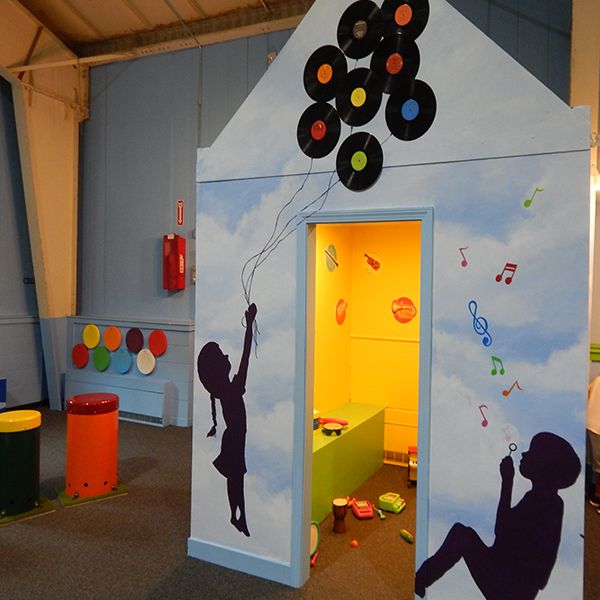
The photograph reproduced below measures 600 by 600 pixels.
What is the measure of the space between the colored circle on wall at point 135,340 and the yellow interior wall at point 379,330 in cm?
281

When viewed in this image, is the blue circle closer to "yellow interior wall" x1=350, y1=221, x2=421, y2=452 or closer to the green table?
the green table

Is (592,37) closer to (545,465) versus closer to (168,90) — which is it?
(545,465)

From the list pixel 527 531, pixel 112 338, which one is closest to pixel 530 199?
pixel 527 531

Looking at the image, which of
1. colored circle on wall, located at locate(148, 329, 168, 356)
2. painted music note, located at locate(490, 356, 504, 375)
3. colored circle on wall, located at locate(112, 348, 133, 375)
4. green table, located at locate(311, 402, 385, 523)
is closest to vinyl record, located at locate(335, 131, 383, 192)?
painted music note, located at locate(490, 356, 504, 375)

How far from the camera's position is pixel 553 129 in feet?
7.74

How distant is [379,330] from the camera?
16.5 ft

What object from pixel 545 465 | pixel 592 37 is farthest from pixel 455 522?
pixel 592 37

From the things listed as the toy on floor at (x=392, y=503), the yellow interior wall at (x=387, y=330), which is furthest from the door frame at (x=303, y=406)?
the yellow interior wall at (x=387, y=330)

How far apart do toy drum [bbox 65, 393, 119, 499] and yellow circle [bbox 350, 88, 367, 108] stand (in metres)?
2.83

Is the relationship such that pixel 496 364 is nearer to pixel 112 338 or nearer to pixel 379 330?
pixel 379 330

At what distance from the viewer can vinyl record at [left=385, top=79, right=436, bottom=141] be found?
262 centimetres

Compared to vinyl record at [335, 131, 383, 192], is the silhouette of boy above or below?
below

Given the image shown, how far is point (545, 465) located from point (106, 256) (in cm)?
617

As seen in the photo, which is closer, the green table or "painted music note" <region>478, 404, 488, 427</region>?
"painted music note" <region>478, 404, 488, 427</region>
